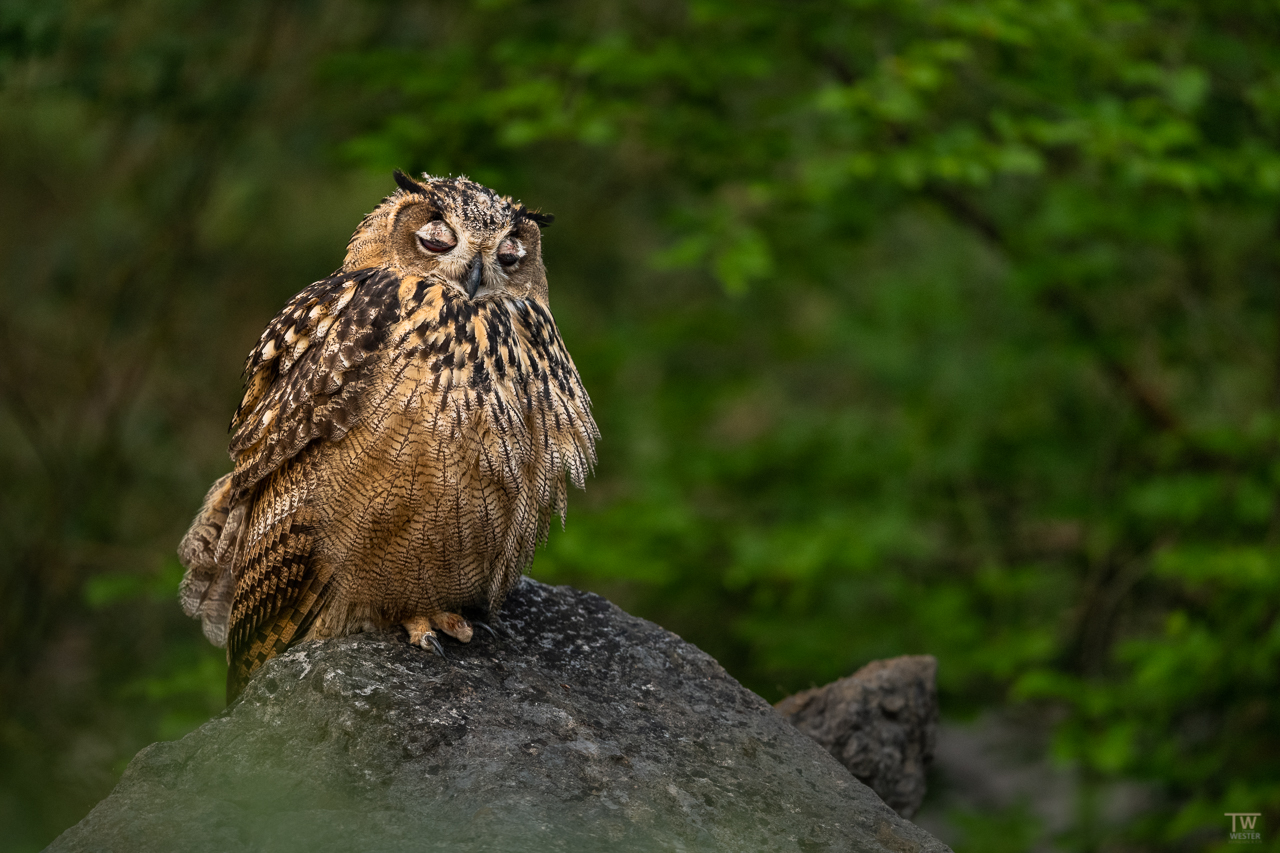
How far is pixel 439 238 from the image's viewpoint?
305cm

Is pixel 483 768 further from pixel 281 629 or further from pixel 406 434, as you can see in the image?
pixel 281 629

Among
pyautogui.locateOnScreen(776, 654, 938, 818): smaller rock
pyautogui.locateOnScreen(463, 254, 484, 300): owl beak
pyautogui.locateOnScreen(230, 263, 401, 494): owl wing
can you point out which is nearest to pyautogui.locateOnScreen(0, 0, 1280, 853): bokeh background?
pyautogui.locateOnScreen(776, 654, 938, 818): smaller rock

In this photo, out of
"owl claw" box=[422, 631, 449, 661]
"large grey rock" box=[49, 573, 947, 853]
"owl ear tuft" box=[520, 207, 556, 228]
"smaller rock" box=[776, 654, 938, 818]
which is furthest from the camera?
"smaller rock" box=[776, 654, 938, 818]

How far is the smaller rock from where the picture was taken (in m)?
3.59

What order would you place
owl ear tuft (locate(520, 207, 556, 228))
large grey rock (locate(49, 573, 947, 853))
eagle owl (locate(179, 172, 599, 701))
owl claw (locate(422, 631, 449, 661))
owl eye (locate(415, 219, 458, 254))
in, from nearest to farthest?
large grey rock (locate(49, 573, 947, 853))
eagle owl (locate(179, 172, 599, 701))
owl claw (locate(422, 631, 449, 661))
owl eye (locate(415, 219, 458, 254))
owl ear tuft (locate(520, 207, 556, 228))

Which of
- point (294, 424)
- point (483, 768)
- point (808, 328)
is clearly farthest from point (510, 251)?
point (808, 328)

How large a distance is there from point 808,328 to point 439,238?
15.8 ft

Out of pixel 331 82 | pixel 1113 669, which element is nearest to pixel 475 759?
pixel 331 82

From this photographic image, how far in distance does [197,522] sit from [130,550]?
335cm

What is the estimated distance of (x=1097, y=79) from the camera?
17.5 feet

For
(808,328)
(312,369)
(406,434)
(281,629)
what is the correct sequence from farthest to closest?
(808,328), (281,629), (312,369), (406,434)

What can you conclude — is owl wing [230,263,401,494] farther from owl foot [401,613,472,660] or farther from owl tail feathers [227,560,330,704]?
owl foot [401,613,472,660]

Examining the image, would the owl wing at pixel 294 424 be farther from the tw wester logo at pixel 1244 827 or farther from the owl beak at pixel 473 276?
the tw wester logo at pixel 1244 827

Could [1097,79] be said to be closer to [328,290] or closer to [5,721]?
[328,290]
